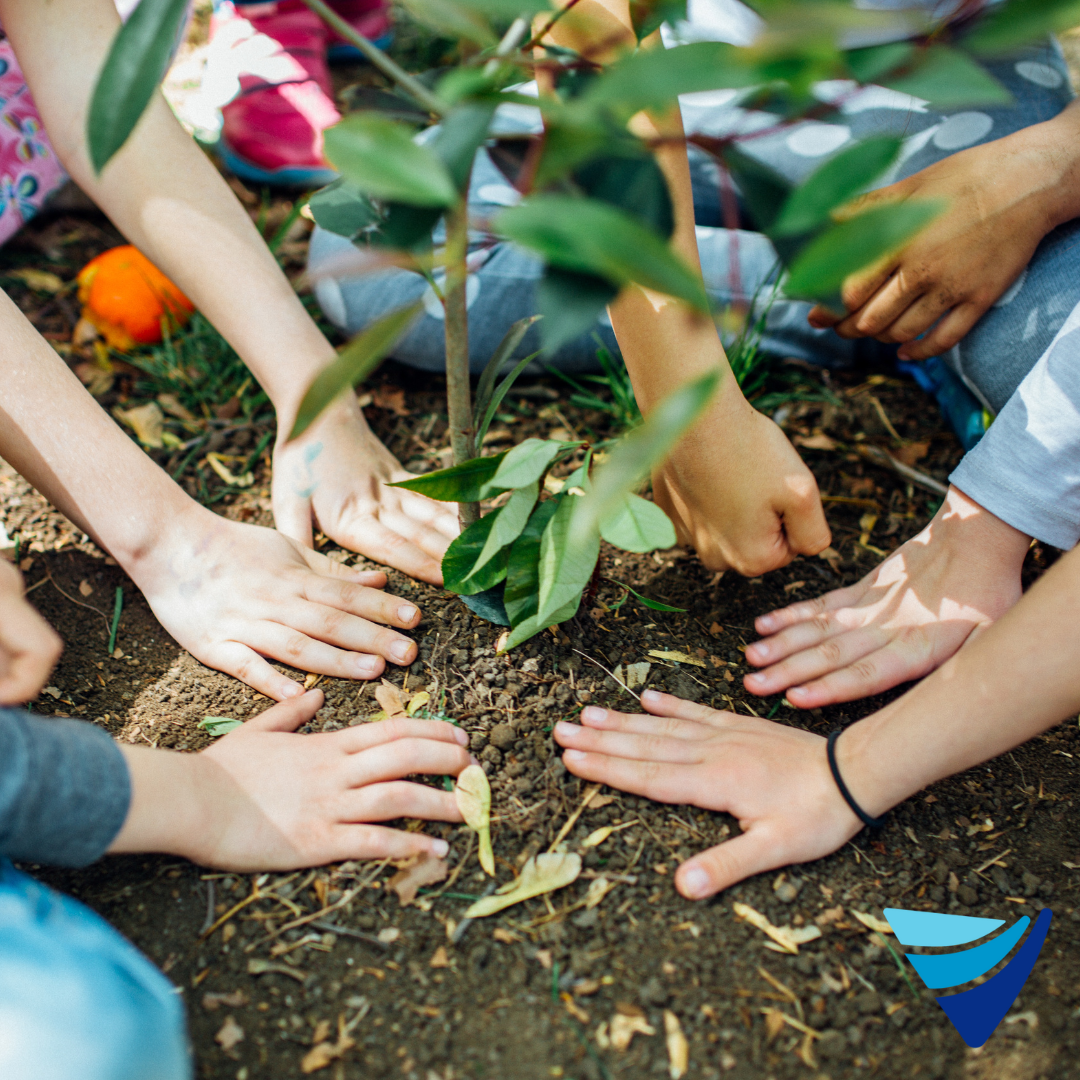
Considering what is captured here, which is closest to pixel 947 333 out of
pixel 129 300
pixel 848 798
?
pixel 848 798

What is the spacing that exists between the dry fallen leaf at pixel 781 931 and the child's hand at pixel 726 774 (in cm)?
3

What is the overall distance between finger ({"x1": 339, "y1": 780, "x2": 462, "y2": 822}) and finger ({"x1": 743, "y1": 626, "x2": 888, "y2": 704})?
429mm

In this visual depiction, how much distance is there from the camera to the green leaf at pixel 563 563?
87 cm

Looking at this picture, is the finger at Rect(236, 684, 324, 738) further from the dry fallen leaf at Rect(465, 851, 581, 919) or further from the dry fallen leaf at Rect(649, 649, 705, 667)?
the dry fallen leaf at Rect(649, 649, 705, 667)

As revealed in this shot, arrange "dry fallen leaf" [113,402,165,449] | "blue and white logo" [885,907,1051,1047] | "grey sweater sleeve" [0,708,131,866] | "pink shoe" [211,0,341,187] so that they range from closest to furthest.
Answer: "grey sweater sleeve" [0,708,131,866]
"blue and white logo" [885,907,1051,1047]
"dry fallen leaf" [113,402,165,449]
"pink shoe" [211,0,341,187]

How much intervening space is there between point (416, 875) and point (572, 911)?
17cm

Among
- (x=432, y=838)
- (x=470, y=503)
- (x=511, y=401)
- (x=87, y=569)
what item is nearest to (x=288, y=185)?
(x=511, y=401)

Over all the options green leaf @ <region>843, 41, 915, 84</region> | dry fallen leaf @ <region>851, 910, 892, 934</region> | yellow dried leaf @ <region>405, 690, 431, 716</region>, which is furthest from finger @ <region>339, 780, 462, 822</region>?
green leaf @ <region>843, 41, 915, 84</region>

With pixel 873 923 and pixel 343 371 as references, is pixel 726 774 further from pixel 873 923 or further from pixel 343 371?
pixel 343 371

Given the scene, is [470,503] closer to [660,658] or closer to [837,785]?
[660,658]

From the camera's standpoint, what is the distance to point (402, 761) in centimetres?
93

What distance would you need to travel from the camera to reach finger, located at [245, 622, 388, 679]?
1066 mm

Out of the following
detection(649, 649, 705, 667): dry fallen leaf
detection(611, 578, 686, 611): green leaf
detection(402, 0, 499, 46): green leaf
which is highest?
detection(402, 0, 499, 46): green leaf

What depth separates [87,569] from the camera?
1.29 meters
